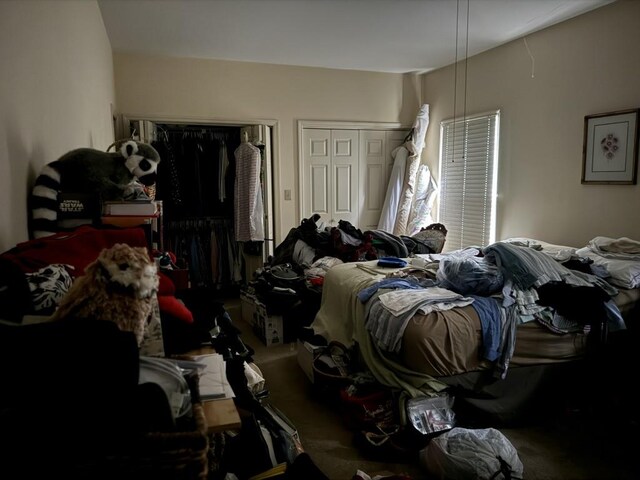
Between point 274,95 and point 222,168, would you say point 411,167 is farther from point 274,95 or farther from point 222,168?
point 222,168

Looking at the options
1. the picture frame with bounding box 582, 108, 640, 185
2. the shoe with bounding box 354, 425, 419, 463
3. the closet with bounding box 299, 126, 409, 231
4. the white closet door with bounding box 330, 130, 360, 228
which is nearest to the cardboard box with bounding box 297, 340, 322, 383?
the shoe with bounding box 354, 425, 419, 463

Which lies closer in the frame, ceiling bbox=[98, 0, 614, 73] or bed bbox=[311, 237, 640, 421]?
bed bbox=[311, 237, 640, 421]

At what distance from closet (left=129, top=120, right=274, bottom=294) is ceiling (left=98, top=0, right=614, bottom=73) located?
0.83 meters

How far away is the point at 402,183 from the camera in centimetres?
529

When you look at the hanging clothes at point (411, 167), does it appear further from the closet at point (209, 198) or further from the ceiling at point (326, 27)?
the closet at point (209, 198)

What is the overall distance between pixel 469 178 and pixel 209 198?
2.90 meters

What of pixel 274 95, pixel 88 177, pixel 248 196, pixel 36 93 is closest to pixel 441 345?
pixel 88 177

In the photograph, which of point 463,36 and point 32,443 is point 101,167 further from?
point 463,36

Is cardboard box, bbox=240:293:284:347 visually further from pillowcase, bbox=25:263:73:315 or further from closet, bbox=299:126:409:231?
pillowcase, bbox=25:263:73:315

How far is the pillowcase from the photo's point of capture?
2.68 ft

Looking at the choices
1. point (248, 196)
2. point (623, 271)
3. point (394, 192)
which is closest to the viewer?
point (623, 271)

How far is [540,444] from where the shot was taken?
86.6 inches

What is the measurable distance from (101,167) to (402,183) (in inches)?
165

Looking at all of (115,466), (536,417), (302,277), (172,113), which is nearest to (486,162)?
(302,277)
